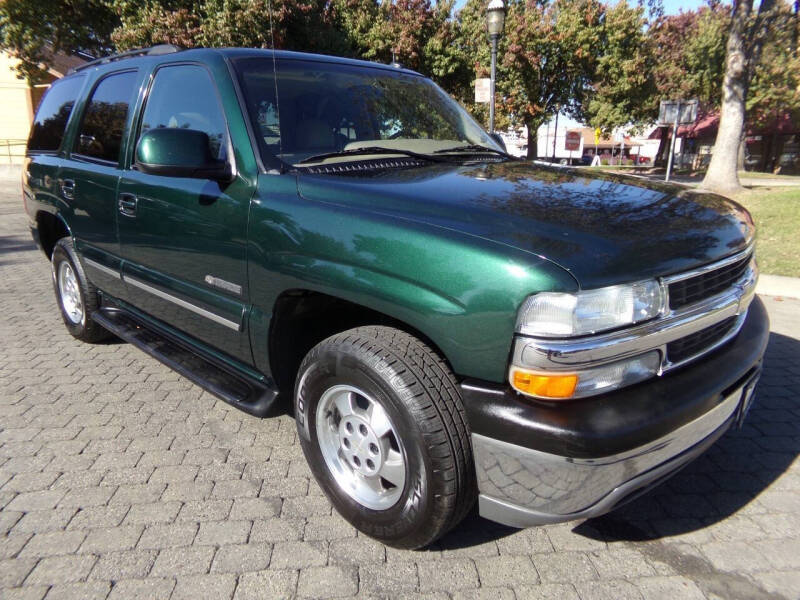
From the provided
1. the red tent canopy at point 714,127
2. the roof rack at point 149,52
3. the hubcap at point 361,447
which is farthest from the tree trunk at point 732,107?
the red tent canopy at point 714,127

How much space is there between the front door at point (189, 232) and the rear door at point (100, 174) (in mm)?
187

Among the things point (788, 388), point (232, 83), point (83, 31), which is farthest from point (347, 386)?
point (83, 31)

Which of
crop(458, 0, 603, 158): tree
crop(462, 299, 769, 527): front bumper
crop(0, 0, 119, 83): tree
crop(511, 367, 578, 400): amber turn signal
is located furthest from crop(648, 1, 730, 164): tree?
crop(511, 367, 578, 400): amber turn signal

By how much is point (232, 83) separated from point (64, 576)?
2199 millimetres

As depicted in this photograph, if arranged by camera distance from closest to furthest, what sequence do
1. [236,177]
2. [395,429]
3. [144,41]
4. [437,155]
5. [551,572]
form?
[395,429], [551,572], [236,177], [437,155], [144,41]

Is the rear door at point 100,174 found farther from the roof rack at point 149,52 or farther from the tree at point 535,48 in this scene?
the tree at point 535,48

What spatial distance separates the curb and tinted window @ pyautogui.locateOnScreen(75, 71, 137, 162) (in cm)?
622

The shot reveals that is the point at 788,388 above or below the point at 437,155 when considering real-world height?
below

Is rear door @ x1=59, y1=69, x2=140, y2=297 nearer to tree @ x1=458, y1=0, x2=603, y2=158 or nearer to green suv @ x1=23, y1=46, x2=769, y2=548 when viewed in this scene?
green suv @ x1=23, y1=46, x2=769, y2=548

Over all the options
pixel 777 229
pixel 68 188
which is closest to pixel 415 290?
pixel 68 188

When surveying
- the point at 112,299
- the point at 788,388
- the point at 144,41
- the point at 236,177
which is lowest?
the point at 788,388

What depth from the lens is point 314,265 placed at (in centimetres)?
222

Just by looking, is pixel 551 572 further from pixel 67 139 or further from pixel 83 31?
pixel 83 31

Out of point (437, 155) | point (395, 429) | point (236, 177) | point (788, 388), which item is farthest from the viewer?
point (788, 388)
